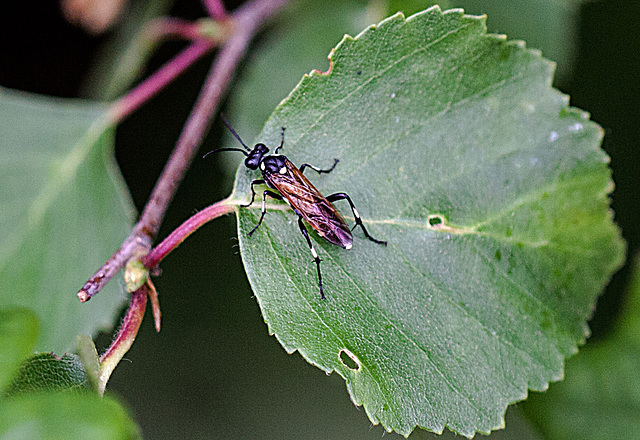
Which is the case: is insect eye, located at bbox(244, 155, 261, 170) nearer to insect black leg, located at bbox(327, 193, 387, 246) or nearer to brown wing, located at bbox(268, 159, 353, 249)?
brown wing, located at bbox(268, 159, 353, 249)

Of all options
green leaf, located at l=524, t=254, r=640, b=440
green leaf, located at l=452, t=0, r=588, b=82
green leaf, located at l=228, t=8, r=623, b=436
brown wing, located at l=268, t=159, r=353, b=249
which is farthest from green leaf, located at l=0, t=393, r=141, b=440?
green leaf, located at l=452, t=0, r=588, b=82

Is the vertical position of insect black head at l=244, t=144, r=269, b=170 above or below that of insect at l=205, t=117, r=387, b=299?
above

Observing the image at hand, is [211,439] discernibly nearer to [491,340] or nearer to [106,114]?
[106,114]

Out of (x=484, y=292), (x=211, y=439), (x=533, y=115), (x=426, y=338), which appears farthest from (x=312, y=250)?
(x=211, y=439)

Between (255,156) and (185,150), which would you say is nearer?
(255,156)

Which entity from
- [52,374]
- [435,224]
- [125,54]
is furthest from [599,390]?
[125,54]

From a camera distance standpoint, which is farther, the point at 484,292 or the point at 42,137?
the point at 42,137

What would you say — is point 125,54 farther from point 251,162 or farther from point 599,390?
point 599,390
